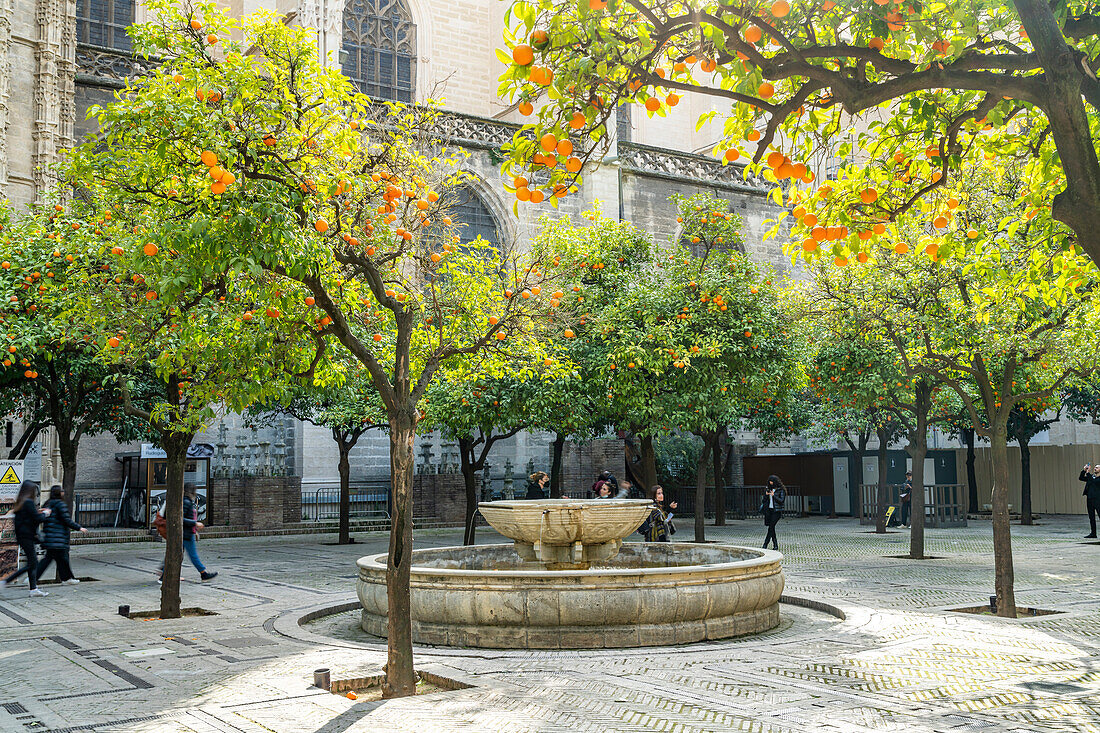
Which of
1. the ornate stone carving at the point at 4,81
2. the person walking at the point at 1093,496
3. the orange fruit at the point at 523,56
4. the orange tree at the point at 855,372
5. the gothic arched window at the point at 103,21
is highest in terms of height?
the gothic arched window at the point at 103,21

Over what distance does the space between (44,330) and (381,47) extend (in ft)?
66.4

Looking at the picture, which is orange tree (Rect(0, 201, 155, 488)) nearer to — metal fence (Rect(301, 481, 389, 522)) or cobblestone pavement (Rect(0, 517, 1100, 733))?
cobblestone pavement (Rect(0, 517, 1100, 733))

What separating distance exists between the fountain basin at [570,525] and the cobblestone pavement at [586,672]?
193cm

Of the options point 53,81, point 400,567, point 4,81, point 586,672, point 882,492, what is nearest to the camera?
point 400,567

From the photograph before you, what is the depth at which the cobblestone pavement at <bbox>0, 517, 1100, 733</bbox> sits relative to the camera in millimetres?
6316

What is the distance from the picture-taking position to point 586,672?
7.92 meters

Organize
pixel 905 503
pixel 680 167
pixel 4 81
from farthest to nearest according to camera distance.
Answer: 1. pixel 680 167
2. pixel 905 503
3. pixel 4 81

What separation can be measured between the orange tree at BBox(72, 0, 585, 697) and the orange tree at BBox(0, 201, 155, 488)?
4.46 m

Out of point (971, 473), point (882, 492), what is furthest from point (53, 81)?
point (971, 473)

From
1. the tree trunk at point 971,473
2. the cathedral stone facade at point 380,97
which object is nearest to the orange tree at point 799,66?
the cathedral stone facade at point 380,97

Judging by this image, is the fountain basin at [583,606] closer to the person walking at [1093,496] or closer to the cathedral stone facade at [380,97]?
the cathedral stone facade at [380,97]

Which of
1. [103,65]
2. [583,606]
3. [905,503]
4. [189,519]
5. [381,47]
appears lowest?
[905,503]

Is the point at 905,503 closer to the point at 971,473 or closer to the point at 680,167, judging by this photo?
the point at 971,473

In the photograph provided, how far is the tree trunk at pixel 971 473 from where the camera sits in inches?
1252
